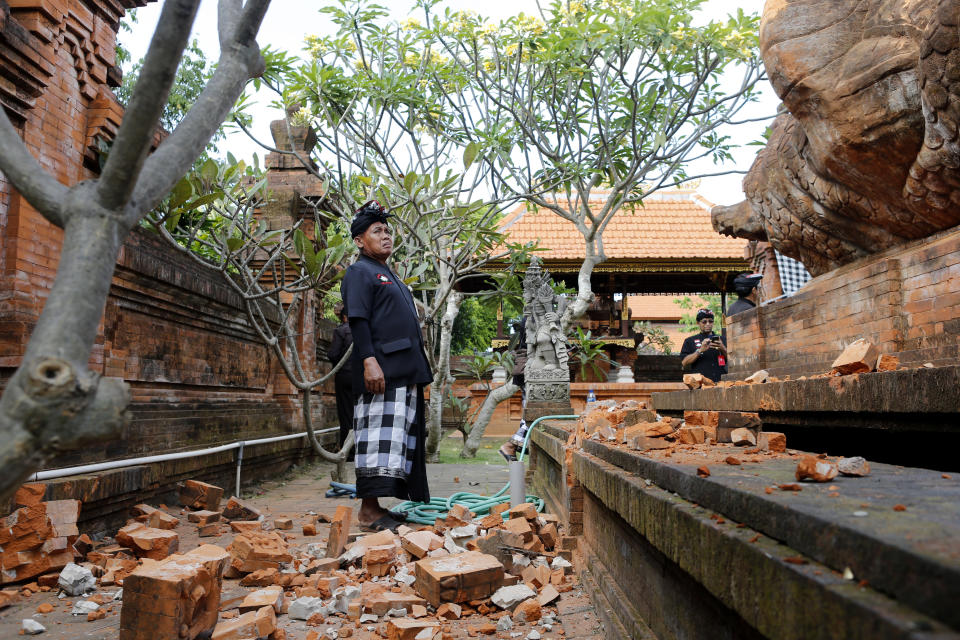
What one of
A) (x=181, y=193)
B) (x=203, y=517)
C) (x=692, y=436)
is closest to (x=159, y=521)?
(x=203, y=517)

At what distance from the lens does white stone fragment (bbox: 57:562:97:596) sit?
102 inches

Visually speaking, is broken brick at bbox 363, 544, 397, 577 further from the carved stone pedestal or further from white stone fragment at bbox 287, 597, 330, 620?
the carved stone pedestal

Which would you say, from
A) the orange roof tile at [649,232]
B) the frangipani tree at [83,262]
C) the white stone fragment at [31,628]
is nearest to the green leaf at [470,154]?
the white stone fragment at [31,628]

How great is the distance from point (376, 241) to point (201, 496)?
1970mm

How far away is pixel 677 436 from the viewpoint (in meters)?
2.34

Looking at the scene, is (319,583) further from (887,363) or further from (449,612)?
(887,363)

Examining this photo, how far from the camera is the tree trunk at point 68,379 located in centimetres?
97

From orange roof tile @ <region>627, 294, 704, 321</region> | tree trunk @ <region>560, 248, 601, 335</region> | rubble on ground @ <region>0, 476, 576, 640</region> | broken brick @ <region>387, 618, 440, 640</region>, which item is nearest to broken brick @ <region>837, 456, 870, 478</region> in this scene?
rubble on ground @ <region>0, 476, 576, 640</region>

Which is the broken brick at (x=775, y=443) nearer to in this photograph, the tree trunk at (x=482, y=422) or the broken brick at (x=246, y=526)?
the broken brick at (x=246, y=526)

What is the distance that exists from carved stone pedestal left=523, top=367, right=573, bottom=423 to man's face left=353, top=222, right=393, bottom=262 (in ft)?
8.80

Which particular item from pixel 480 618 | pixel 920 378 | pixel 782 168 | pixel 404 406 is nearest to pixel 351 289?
pixel 404 406

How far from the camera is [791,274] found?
18.8ft

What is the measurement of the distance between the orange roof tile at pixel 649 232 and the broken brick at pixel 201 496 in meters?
11.9

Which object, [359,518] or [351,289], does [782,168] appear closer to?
[351,289]
